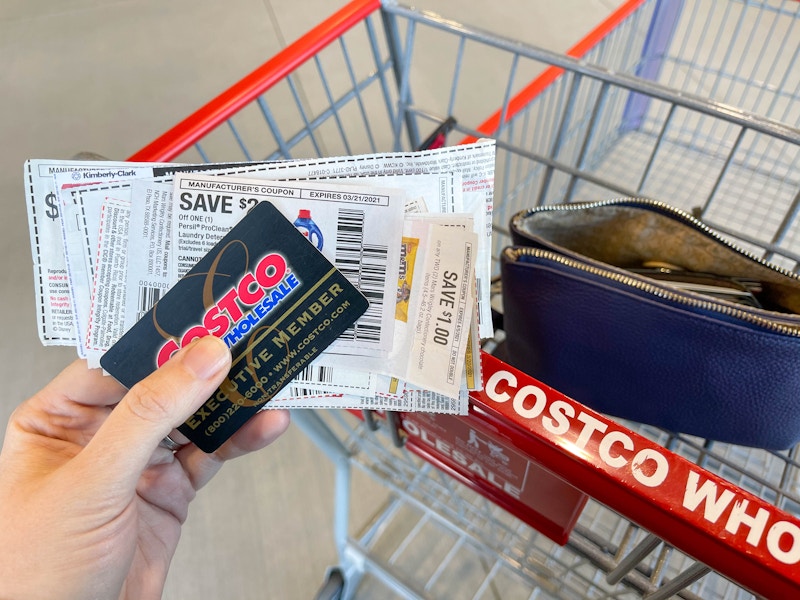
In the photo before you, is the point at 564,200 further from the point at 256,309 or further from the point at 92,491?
the point at 92,491

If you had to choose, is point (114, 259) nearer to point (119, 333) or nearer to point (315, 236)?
point (119, 333)

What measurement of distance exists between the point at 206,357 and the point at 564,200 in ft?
2.54

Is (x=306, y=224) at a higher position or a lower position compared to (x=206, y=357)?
higher

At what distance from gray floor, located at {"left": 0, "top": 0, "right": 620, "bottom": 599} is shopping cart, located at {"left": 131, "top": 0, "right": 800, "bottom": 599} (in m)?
0.16

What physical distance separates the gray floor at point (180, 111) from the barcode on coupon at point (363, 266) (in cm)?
80

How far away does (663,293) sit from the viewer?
1.86ft

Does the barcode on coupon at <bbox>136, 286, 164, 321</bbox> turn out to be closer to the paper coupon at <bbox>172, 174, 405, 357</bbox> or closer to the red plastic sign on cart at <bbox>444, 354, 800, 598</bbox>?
the paper coupon at <bbox>172, 174, 405, 357</bbox>

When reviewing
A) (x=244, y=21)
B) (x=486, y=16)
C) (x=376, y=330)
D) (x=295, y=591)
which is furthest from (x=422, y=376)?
(x=244, y=21)

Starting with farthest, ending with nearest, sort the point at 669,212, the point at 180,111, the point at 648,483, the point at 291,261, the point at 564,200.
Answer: the point at 180,111
the point at 564,200
the point at 669,212
the point at 291,261
the point at 648,483

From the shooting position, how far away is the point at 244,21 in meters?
2.45

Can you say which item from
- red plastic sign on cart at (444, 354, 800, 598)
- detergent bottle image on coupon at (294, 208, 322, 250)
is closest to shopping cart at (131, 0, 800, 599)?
red plastic sign on cart at (444, 354, 800, 598)

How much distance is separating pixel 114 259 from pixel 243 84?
1.21 feet

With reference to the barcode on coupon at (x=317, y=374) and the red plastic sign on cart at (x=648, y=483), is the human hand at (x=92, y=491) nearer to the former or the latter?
the barcode on coupon at (x=317, y=374)

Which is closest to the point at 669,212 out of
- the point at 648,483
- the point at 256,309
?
the point at 648,483
